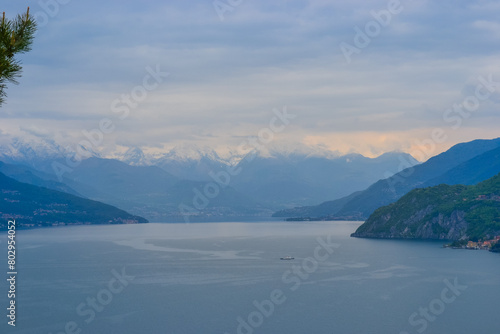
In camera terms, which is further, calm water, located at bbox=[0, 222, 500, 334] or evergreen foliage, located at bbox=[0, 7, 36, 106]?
calm water, located at bbox=[0, 222, 500, 334]

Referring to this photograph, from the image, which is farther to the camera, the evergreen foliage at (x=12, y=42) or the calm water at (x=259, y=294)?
the calm water at (x=259, y=294)

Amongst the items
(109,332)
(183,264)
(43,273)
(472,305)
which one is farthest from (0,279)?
(472,305)

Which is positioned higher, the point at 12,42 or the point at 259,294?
the point at 12,42

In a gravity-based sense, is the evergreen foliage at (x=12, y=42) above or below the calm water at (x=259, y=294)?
above

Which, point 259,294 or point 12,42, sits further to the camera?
point 259,294

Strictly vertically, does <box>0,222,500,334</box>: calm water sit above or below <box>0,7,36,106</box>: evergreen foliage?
below

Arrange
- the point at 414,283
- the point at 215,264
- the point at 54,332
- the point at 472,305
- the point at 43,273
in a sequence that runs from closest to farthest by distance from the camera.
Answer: the point at 54,332, the point at 472,305, the point at 414,283, the point at 43,273, the point at 215,264

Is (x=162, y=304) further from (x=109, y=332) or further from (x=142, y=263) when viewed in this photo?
(x=142, y=263)

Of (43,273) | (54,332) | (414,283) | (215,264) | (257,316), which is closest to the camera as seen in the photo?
(54,332)
